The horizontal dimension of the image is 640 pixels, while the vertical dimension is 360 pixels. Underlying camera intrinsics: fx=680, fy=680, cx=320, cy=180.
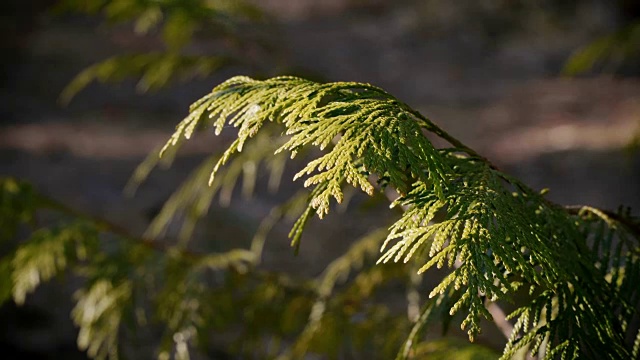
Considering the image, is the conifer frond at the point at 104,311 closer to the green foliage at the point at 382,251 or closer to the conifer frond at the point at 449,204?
the green foliage at the point at 382,251

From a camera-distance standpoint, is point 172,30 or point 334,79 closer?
point 172,30

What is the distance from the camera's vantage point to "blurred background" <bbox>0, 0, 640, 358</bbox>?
4723 millimetres

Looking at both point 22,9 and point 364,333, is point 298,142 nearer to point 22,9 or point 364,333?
point 364,333

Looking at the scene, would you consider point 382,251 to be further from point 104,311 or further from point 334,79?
point 334,79

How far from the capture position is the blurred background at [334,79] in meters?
4.72

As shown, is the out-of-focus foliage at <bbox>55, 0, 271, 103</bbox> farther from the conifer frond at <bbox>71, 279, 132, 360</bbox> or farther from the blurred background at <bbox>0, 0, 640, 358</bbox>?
the conifer frond at <bbox>71, 279, 132, 360</bbox>

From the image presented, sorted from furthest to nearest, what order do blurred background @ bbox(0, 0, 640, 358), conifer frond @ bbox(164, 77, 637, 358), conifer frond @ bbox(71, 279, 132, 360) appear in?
blurred background @ bbox(0, 0, 640, 358)
conifer frond @ bbox(71, 279, 132, 360)
conifer frond @ bbox(164, 77, 637, 358)

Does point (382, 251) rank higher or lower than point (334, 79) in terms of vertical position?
lower

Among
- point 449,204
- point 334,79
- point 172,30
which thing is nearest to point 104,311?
point 172,30

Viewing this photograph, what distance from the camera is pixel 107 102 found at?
6.98m

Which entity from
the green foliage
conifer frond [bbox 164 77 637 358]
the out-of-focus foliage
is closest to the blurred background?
A: the out-of-focus foliage

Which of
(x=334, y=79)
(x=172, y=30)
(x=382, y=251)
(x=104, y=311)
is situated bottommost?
(x=104, y=311)

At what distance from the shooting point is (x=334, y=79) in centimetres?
749

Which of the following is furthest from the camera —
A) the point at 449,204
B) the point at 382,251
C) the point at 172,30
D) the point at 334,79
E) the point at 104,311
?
the point at 334,79
